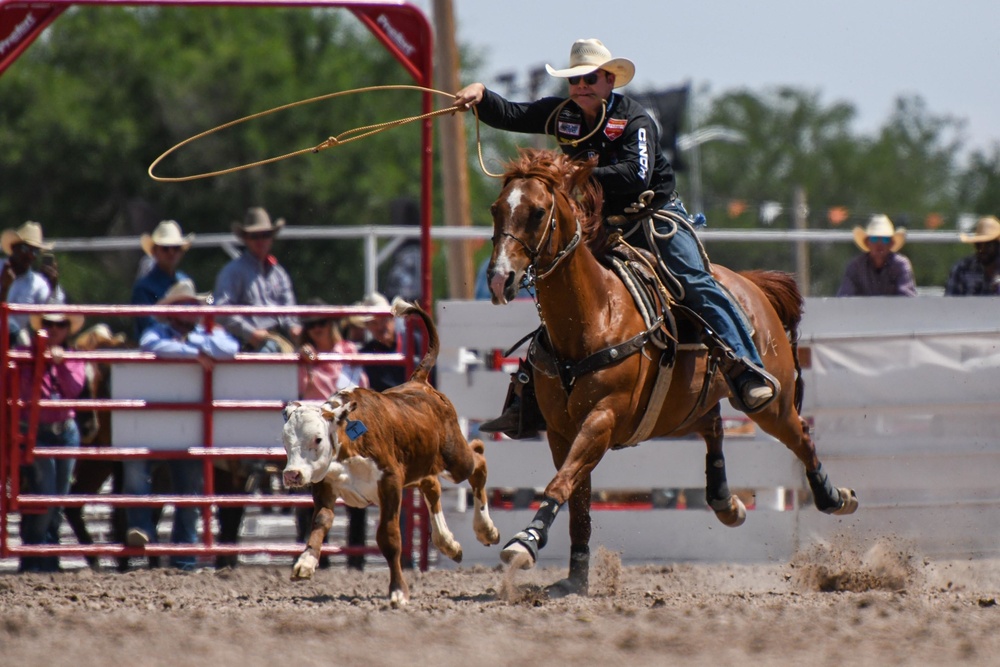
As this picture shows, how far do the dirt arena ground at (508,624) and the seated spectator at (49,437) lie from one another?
3.56ft

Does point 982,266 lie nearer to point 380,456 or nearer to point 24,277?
point 380,456

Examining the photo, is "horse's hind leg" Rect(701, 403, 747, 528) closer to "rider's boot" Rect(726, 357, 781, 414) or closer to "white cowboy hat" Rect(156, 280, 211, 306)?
"rider's boot" Rect(726, 357, 781, 414)

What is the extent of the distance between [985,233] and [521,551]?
18.4 feet

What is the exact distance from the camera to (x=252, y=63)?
37531mm

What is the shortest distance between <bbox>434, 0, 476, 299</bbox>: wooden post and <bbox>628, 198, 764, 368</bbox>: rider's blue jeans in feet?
17.9

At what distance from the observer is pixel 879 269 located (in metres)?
10.4

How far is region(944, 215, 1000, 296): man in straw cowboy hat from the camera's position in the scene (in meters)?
10.1

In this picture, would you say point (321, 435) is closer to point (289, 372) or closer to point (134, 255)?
point (289, 372)

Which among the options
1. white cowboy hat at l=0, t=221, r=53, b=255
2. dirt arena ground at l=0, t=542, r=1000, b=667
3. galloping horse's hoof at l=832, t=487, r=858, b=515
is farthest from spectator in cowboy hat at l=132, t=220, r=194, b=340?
galloping horse's hoof at l=832, t=487, r=858, b=515

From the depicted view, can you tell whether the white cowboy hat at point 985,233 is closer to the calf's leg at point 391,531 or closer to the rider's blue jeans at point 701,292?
the rider's blue jeans at point 701,292

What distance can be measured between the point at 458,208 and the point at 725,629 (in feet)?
26.6

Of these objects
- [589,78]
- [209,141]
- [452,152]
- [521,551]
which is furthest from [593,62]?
[209,141]

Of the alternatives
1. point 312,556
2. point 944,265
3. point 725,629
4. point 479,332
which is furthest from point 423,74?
point 944,265

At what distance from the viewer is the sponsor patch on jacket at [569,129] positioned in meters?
→ 7.00
